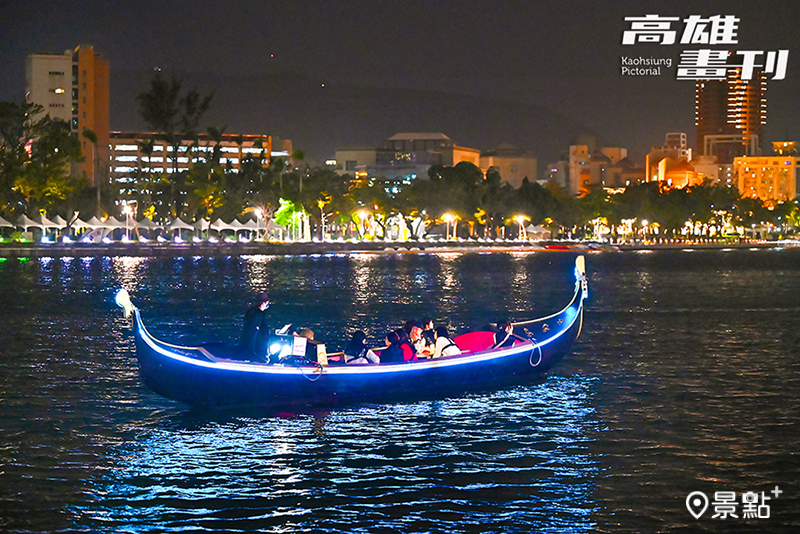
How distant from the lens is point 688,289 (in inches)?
2702

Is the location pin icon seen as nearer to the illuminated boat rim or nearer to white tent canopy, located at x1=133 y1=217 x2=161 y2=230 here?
the illuminated boat rim

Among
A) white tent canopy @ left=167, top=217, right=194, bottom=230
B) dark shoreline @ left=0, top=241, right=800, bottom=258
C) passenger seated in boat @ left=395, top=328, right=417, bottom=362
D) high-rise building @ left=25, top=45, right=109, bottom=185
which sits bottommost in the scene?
passenger seated in boat @ left=395, top=328, right=417, bottom=362

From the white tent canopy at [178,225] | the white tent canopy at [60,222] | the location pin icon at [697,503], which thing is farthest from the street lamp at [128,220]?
the location pin icon at [697,503]

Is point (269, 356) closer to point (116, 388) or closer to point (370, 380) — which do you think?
point (370, 380)

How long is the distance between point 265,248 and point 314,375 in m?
112

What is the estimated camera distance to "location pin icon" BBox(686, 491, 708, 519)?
15039mm

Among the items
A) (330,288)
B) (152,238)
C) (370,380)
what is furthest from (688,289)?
(152,238)

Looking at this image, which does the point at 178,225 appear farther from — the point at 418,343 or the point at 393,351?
the point at 393,351

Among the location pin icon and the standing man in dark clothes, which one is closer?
the location pin icon

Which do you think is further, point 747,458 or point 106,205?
point 106,205

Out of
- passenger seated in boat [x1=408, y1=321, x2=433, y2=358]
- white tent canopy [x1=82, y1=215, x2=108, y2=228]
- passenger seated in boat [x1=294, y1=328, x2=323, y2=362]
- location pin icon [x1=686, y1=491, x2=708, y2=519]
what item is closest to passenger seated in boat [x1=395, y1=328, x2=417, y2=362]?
passenger seated in boat [x1=408, y1=321, x2=433, y2=358]

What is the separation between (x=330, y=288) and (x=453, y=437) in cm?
4764

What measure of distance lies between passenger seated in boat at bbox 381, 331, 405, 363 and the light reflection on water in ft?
3.82

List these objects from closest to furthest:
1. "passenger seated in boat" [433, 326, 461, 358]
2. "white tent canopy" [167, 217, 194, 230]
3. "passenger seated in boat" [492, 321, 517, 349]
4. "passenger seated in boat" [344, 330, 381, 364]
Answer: "passenger seated in boat" [344, 330, 381, 364]
"passenger seated in boat" [433, 326, 461, 358]
"passenger seated in boat" [492, 321, 517, 349]
"white tent canopy" [167, 217, 194, 230]
